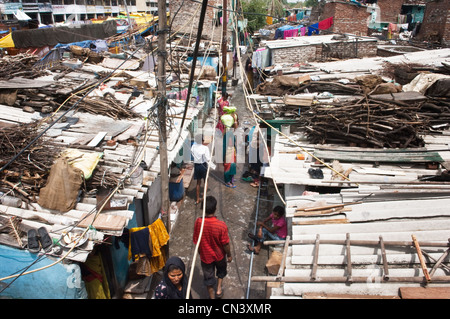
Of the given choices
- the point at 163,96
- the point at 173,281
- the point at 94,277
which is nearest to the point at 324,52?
the point at 163,96

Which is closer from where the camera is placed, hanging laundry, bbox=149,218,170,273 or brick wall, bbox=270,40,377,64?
hanging laundry, bbox=149,218,170,273

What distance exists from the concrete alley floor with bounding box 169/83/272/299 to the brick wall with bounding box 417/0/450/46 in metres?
15.7

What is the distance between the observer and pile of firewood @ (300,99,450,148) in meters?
6.97

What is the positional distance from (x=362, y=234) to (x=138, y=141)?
17.2 ft

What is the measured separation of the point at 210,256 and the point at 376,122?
16.2 ft

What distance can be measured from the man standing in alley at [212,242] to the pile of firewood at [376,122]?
372 cm

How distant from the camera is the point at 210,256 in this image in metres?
5.38

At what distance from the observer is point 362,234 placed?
183 inches

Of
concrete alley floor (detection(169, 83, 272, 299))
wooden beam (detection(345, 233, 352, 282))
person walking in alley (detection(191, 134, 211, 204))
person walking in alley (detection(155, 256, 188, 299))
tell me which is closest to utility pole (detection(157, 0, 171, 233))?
concrete alley floor (detection(169, 83, 272, 299))

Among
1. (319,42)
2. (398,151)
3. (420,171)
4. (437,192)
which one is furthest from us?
(319,42)

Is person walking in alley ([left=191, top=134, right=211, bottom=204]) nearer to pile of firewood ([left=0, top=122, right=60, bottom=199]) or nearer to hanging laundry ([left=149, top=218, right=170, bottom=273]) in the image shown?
hanging laundry ([left=149, top=218, right=170, bottom=273])

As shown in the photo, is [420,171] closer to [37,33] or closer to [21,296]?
[21,296]

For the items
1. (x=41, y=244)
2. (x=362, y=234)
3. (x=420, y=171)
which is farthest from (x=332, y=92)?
(x=41, y=244)

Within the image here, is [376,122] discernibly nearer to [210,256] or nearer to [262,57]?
[210,256]
